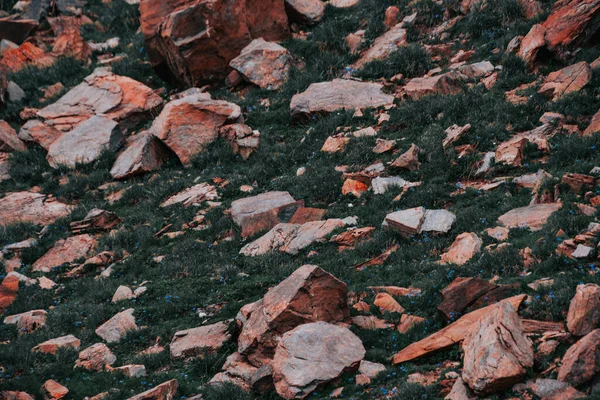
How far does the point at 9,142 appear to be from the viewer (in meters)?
14.4

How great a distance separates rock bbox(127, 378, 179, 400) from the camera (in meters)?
6.20

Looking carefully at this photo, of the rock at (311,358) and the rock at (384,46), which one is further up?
the rock at (311,358)

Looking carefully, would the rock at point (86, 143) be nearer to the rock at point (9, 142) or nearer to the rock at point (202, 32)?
the rock at point (9, 142)

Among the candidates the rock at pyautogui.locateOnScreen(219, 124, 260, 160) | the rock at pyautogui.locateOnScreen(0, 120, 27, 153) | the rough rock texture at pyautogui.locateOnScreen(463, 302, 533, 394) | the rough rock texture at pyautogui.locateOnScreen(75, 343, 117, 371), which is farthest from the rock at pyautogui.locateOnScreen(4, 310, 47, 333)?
the rock at pyautogui.locateOnScreen(0, 120, 27, 153)

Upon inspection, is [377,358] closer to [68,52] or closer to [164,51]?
[164,51]

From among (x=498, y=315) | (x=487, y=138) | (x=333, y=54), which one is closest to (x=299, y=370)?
(x=498, y=315)

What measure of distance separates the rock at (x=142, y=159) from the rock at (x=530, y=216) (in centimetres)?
699

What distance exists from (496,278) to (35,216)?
8607 mm

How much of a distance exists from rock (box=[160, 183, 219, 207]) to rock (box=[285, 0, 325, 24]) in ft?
21.1

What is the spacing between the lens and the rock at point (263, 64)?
14556 millimetres

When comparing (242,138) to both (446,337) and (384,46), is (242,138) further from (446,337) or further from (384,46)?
(446,337)

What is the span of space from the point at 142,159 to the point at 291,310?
7.01m

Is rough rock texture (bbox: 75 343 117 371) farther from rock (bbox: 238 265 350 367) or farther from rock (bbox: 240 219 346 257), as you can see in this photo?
rock (bbox: 240 219 346 257)

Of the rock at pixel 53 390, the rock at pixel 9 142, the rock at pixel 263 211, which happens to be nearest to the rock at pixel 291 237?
the rock at pixel 263 211
